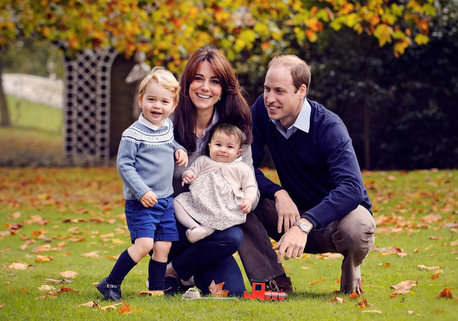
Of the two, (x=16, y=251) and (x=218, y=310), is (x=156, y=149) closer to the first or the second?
(x=218, y=310)

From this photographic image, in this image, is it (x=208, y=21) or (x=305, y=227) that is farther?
(x=208, y=21)

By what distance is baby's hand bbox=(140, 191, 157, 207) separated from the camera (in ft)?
11.9

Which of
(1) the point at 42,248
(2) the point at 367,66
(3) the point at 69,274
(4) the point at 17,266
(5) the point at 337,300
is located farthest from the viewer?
(2) the point at 367,66

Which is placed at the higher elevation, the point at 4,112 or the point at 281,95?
the point at 281,95

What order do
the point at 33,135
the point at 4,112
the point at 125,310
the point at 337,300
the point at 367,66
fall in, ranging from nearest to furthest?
the point at 125,310
the point at 337,300
the point at 367,66
the point at 33,135
the point at 4,112

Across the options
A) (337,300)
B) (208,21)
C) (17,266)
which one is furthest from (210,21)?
(337,300)

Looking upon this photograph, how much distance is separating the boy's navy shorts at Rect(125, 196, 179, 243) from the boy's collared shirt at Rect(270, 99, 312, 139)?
875mm

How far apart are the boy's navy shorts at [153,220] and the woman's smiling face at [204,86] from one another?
2.23 ft

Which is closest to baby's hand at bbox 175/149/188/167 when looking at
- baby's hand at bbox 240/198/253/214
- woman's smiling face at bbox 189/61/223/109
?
woman's smiling face at bbox 189/61/223/109

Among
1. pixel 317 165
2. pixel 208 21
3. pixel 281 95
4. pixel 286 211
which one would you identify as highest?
pixel 208 21

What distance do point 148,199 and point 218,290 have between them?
0.79 meters

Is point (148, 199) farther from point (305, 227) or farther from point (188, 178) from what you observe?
point (305, 227)

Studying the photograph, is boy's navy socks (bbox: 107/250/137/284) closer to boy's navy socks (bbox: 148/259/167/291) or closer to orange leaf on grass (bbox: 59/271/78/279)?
boy's navy socks (bbox: 148/259/167/291)

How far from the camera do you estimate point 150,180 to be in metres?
3.74
